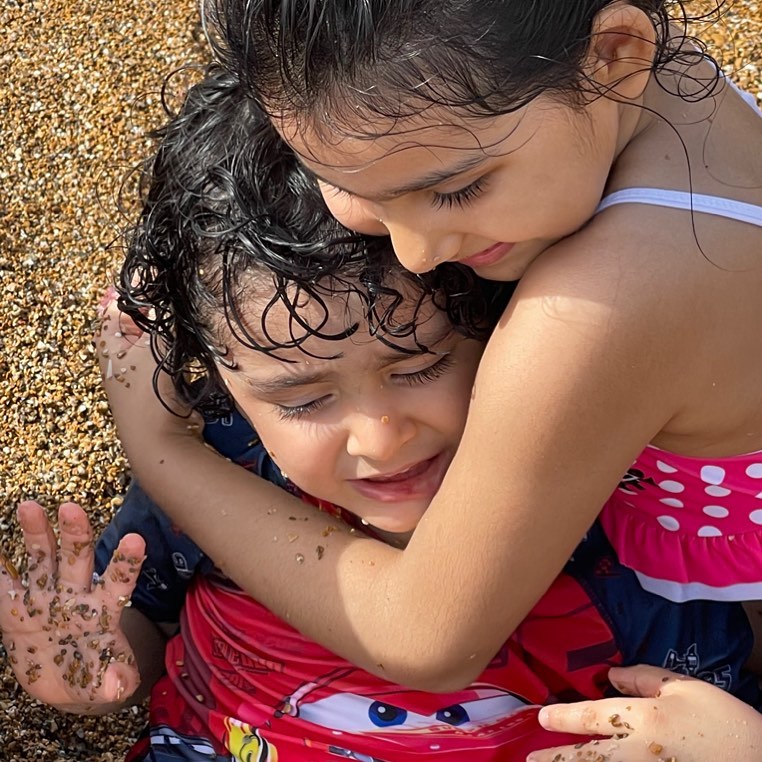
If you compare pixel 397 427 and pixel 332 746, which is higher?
pixel 397 427

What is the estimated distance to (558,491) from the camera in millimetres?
1576

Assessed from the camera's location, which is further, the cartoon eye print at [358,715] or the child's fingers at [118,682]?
the cartoon eye print at [358,715]

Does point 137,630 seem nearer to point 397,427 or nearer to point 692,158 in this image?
point 397,427

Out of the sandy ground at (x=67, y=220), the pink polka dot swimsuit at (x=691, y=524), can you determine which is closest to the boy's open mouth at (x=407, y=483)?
the pink polka dot swimsuit at (x=691, y=524)

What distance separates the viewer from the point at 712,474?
6.15ft

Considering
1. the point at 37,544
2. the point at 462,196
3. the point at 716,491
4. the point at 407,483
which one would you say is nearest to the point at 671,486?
the point at 716,491

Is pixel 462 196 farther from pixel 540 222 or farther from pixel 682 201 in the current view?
pixel 682 201

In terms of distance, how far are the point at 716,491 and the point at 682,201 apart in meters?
0.67

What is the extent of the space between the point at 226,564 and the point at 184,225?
0.63 metres

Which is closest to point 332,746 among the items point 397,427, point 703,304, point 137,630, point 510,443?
point 137,630

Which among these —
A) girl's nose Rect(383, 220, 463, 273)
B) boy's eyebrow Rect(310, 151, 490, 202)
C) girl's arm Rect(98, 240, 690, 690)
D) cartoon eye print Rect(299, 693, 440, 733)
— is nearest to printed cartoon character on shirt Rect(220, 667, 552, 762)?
cartoon eye print Rect(299, 693, 440, 733)

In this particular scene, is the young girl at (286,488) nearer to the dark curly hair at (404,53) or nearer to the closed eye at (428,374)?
the closed eye at (428,374)

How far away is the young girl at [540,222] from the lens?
1.30 m

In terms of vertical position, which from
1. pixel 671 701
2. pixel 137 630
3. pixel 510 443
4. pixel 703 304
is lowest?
pixel 137 630
